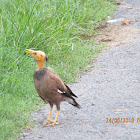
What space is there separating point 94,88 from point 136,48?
2.10 metres

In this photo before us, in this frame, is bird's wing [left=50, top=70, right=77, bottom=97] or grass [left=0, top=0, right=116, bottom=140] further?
grass [left=0, top=0, right=116, bottom=140]

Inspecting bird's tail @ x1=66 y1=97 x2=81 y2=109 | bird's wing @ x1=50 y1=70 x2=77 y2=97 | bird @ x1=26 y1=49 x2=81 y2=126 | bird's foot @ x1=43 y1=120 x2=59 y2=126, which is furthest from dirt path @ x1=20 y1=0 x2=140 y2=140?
bird's wing @ x1=50 y1=70 x2=77 y2=97

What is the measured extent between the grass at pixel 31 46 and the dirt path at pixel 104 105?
228 millimetres

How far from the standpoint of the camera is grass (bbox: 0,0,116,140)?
5.07 metres

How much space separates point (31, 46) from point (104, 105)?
6.23ft

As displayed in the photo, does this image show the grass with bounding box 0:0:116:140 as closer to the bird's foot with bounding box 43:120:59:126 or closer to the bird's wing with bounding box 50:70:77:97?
the bird's foot with bounding box 43:120:59:126

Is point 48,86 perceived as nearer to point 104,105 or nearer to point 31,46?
point 104,105

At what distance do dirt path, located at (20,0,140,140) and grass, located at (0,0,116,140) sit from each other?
0.75ft

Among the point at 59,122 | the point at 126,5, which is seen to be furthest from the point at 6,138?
the point at 126,5

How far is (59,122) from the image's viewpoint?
4816 mm

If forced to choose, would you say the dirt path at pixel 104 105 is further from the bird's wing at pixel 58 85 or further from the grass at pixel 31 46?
the bird's wing at pixel 58 85

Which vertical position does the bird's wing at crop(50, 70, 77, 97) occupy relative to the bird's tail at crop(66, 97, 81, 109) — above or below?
above

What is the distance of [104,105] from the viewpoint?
529cm

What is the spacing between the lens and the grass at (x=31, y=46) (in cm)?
507
